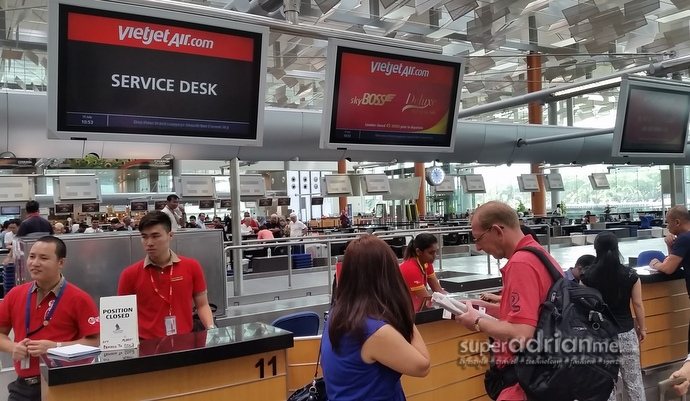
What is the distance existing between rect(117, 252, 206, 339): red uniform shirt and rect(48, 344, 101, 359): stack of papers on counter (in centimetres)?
64

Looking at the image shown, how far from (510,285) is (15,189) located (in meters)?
8.83

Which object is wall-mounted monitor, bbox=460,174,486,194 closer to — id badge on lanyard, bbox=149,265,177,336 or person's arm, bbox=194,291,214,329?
person's arm, bbox=194,291,214,329

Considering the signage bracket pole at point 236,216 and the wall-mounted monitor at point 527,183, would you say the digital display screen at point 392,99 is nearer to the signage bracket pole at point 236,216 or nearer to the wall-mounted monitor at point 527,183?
the signage bracket pole at point 236,216

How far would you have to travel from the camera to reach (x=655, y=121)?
6.20m

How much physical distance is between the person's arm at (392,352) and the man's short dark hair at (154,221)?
184 centimetres

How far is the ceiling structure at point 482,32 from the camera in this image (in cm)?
975

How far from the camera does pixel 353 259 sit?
189cm

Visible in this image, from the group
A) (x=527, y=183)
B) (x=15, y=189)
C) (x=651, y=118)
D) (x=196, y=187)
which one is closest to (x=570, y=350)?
(x=651, y=118)

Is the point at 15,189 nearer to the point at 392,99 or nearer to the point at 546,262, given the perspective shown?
the point at 392,99

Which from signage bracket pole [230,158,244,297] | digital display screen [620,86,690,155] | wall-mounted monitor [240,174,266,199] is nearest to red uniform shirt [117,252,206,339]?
signage bracket pole [230,158,244,297]

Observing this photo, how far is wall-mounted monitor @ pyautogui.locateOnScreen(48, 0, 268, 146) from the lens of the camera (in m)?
3.07

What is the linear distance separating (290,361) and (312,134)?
7194 mm

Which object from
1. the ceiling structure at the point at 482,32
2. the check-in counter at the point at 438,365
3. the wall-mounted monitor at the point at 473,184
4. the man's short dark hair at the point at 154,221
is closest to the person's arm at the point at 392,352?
the check-in counter at the point at 438,365

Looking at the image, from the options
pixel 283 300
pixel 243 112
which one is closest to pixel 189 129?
pixel 243 112
